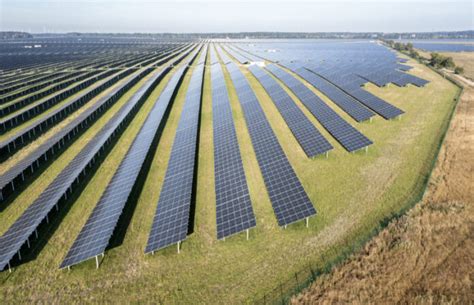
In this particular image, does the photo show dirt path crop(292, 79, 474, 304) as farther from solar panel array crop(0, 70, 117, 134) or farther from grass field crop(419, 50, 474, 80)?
grass field crop(419, 50, 474, 80)

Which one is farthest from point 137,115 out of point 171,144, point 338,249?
point 338,249

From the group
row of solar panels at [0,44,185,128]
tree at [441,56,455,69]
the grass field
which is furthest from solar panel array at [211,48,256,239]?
tree at [441,56,455,69]

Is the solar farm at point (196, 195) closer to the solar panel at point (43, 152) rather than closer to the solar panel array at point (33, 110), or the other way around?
the solar panel at point (43, 152)

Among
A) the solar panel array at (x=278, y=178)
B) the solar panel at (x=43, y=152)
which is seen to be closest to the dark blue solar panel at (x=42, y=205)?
the solar panel at (x=43, y=152)

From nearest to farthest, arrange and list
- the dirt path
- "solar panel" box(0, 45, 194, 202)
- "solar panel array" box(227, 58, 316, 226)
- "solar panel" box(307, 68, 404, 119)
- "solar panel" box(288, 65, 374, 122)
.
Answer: the dirt path → "solar panel array" box(227, 58, 316, 226) → "solar panel" box(0, 45, 194, 202) → "solar panel" box(288, 65, 374, 122) → "solar panel" box(307, 68, 404, 119)

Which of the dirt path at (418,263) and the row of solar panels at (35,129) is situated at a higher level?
the row of solar panels at (35,129)

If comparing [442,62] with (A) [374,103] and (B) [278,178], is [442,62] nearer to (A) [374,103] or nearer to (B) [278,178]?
(A) [374,103]
